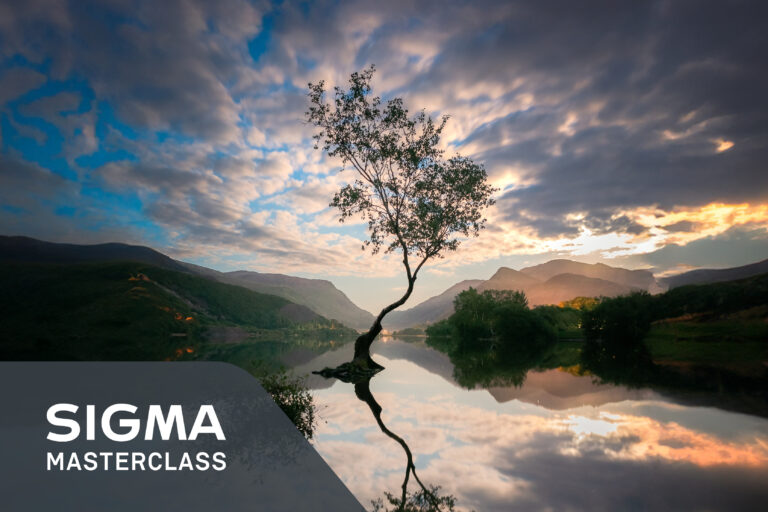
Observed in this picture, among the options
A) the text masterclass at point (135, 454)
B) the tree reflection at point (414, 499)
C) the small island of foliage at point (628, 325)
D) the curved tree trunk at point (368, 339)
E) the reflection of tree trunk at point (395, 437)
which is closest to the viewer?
the tree reflection at point (414, 499)

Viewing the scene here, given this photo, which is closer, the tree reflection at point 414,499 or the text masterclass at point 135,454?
the tree reflection at point 414,499

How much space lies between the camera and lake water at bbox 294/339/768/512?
7746 mm

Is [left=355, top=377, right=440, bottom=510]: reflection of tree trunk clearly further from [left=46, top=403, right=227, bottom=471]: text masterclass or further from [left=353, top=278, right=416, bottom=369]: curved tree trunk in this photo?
[left=353, top=278, right=416, bottom=369]: curved tree trunk

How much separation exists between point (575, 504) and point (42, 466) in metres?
13.5

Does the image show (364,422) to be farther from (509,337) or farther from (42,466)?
(509,337)

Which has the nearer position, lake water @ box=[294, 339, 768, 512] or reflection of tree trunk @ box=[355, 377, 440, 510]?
lake water @ box=[294, 339, 768, 512]

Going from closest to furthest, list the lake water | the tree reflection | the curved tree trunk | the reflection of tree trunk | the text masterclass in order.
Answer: the tree reflection < the lake water < the reflection of tree trunk < the text masterclass < the curved tree trunk

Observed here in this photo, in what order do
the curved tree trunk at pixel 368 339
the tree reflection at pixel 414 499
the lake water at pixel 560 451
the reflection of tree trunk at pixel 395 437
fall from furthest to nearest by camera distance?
the curved tree trunk at pixel 368 339 → the reflection of tree trunk at pixel 395 437 → the lake water at pixel 560 451 → the tree reflection at pixel 414 499

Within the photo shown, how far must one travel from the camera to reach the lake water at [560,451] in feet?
25.4

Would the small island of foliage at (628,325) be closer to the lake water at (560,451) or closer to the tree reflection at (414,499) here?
the lake water at (560,451)
